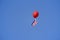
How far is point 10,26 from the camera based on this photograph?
1.78 meters

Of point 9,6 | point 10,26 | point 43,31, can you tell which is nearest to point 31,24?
point 43,31

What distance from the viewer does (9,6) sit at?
1.84 metres

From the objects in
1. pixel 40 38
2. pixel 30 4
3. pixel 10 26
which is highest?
pixel 30 4

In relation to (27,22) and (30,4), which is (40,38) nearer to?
(27,22)

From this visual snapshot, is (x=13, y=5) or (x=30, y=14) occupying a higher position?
(x=13, y=5)

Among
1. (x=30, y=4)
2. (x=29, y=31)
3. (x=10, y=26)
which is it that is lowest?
(x=29, y=31)

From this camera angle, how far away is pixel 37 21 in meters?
1.76

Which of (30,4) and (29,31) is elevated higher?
(30,4)

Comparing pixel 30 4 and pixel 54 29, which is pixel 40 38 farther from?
pixel 30 4

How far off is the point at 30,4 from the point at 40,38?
0.53 m

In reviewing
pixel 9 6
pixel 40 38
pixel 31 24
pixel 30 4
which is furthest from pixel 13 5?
pixel 40 38

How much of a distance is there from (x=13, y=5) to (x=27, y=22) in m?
0.34

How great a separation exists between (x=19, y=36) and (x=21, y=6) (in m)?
0.45

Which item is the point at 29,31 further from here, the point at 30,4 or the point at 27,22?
the point at 30,4
